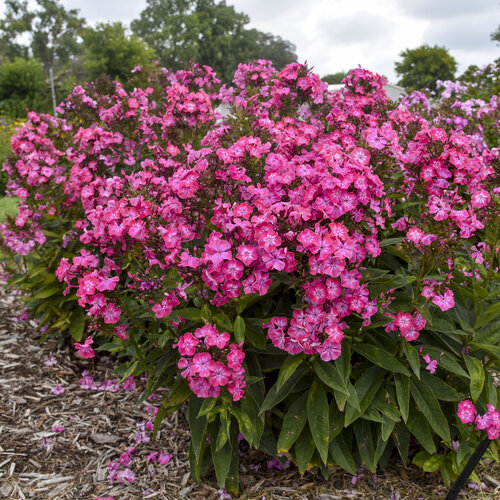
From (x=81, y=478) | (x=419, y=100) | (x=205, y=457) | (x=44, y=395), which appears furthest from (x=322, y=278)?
(x=419, y=100)

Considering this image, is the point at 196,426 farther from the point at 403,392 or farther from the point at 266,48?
the point at 266,48

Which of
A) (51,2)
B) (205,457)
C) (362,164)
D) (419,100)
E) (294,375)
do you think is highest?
(51,2)

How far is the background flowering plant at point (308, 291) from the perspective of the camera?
7.42 feet

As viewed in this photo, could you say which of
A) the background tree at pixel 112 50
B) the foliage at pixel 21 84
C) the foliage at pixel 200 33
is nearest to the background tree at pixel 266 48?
the foliage at pixel 200 33

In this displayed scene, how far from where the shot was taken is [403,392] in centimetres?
262

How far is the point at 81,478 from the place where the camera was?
3115mm

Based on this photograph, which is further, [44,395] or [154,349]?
[44,395]

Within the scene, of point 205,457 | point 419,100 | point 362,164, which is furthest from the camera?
point 419,100

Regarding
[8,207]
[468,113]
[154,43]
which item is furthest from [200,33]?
[468,113]

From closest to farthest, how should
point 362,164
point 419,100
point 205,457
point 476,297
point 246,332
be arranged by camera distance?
point 362,164, point 246,332, point 476,297, point 205,457, point 419,100

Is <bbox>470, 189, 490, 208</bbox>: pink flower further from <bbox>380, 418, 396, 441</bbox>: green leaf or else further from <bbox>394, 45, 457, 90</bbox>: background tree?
<bbox>394, 45, 457, 90</bbox>: background tree

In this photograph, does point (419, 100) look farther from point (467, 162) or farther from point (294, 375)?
point (294, 375)

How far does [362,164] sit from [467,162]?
0.65 metres

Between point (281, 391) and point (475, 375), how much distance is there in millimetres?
1011
